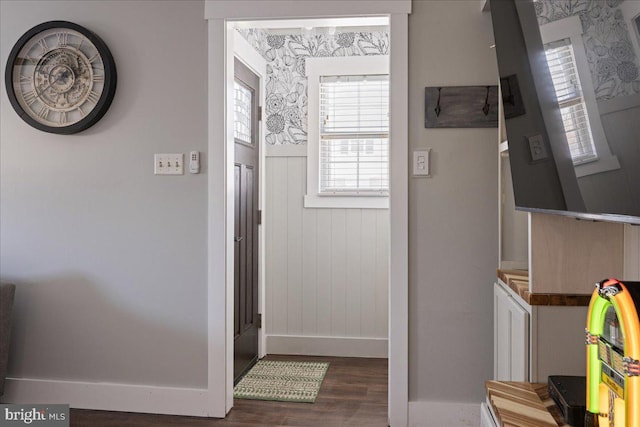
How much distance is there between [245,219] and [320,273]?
0.75 meters

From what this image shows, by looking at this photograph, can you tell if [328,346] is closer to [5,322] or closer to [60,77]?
[5,322]

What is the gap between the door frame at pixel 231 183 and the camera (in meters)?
2.52

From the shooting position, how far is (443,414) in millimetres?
2533

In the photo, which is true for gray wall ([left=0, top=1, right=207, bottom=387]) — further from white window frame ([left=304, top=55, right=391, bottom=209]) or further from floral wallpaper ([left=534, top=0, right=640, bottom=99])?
floral wallpaper ([left=534, top=0, right=640, bottom=99])

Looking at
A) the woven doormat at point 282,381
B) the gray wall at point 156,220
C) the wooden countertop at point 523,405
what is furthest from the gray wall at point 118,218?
the wooden countertop at point 523,405

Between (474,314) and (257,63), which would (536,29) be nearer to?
(474,314)

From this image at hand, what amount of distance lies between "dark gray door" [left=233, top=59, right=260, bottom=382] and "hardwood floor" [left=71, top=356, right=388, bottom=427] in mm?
443


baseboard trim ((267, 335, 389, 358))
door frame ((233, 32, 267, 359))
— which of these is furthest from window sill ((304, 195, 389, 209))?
baseboard trim ((267, 335, 389, 358))

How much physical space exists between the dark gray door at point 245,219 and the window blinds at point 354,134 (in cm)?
51

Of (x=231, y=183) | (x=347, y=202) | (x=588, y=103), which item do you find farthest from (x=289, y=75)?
(x=588, y=103)

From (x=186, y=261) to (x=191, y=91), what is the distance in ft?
2.78

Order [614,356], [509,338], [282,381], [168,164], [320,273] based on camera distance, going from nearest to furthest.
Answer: [614,356] < [509,338] < [168,164] < [282,381] < [320,273]

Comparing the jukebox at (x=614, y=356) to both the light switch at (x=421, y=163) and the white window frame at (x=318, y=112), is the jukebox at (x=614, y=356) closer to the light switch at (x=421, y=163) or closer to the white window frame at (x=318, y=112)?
the light switch at (x=421, y=163)

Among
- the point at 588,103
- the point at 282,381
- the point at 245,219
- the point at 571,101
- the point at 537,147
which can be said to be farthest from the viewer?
the point at 245,219
